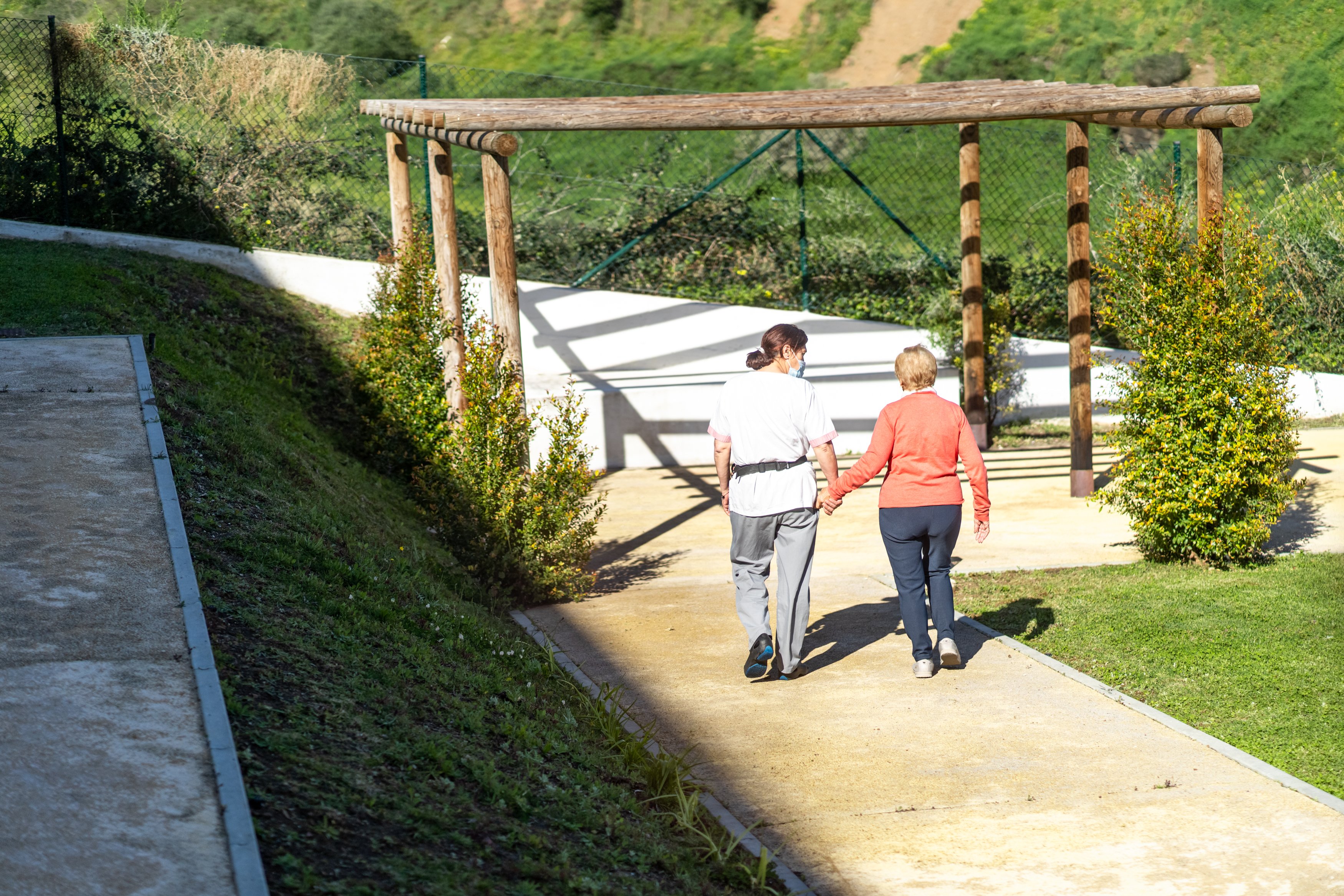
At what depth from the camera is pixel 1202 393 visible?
7402mm

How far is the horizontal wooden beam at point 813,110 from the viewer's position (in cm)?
776

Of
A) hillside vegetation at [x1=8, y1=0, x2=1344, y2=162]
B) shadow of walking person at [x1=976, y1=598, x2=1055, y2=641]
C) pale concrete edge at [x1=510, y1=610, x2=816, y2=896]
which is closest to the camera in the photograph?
pale concrete edge at [x1=510, y1=610, x2=816, y2=896]

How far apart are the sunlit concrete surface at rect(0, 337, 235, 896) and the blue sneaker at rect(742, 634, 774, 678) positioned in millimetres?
2559

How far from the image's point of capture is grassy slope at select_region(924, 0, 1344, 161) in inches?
891

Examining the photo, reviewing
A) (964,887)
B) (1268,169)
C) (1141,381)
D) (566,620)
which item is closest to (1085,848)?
(964,887)

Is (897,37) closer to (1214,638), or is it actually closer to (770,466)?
(1214,638)

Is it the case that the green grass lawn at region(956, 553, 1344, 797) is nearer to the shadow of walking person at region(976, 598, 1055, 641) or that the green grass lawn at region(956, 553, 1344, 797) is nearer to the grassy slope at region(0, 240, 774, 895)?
the shadow of walking person at region(976, 598, 1055, 641)

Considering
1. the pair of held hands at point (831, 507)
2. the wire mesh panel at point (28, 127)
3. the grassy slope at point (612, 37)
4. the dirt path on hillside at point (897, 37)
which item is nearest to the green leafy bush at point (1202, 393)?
the pair of held hands at point (831, 507)

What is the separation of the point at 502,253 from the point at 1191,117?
4697 mm

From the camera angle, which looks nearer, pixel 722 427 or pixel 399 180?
pixel 722 427

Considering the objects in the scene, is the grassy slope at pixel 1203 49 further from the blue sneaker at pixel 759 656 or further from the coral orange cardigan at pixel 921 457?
the blue sneaker at pixel 759 656

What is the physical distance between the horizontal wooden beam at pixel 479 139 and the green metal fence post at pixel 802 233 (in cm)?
560

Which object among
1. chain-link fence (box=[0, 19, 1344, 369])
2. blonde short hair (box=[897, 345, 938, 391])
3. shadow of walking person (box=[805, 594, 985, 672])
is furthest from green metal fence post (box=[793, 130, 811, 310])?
blonde short hair (box=[897, 345, 938, 391])

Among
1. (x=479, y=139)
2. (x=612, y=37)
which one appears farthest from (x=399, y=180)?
(x=612, y=37)
